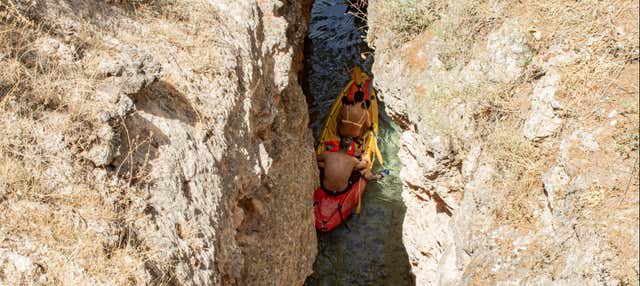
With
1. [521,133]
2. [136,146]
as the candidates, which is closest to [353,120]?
[521,133]

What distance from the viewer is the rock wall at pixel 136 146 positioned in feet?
11.4

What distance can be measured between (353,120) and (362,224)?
6.63 feet

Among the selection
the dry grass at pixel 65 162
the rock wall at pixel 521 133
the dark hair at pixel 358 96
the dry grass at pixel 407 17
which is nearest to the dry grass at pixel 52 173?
the dry grass at pixel 65 162

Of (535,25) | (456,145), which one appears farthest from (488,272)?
(535,25)

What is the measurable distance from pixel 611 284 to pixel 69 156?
378cm

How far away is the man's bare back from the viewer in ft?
30.1

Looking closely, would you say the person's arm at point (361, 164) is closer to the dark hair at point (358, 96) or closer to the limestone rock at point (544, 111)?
the dark hair at point (358, 96)

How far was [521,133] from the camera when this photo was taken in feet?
14.9

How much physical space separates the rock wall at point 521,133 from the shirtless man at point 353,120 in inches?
140

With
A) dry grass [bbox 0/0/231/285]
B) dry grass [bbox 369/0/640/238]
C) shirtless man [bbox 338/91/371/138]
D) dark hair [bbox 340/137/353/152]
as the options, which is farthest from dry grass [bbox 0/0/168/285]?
shirtless man [bbox 338/91/371/138]

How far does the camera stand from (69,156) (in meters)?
3.76

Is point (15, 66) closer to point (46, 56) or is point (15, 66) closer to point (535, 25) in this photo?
point (46, 56)

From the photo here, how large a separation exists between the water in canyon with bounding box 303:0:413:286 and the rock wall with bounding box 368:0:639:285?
74.6 inches

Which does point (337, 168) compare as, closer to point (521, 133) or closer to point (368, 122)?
point (368, 122)
